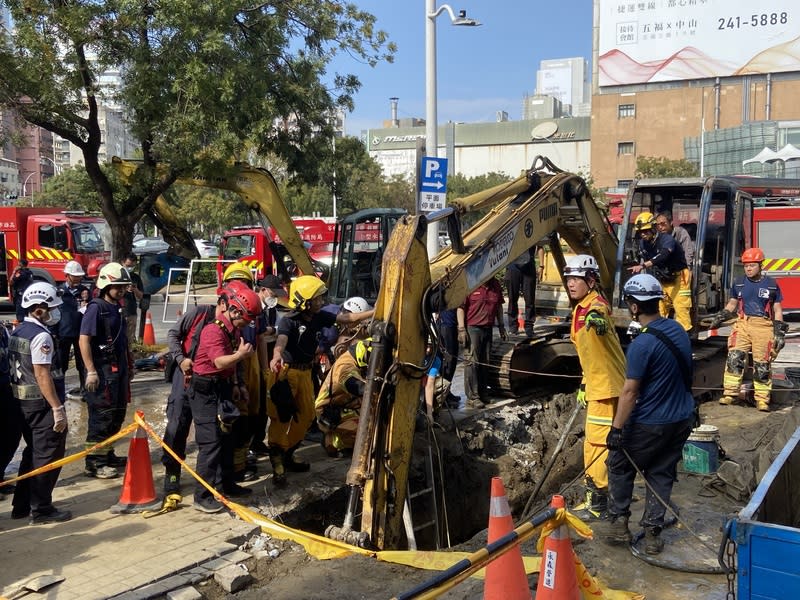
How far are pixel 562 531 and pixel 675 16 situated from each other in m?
69.4

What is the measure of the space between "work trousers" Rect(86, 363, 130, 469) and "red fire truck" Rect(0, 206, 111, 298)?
51.7 ft

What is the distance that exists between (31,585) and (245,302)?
251 centimetres

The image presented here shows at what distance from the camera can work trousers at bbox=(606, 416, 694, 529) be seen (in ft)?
17.3

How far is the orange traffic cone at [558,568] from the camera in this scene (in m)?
4.05

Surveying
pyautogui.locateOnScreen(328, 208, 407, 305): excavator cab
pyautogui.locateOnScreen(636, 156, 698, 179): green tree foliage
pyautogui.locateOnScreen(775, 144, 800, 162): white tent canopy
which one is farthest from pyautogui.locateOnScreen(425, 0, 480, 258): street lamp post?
pyautogui.locateOnScreen(636, 156, 698, 179): green tree foliage

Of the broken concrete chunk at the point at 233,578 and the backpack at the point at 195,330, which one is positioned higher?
the backpack at the point at 195,330

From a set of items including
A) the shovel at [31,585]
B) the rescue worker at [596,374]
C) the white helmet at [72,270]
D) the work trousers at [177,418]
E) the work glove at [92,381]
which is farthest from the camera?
the white helmet at [72,270]

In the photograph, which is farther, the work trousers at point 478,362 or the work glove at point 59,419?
the work trousers at point 478,362

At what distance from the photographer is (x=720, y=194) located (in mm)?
10141

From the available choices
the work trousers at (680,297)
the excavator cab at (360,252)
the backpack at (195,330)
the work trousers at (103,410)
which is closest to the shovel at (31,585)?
the backpack at (195,330)

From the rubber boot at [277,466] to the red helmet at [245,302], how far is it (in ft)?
4.65

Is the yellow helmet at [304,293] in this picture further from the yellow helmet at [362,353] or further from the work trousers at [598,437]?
the work trousers at [598,437]

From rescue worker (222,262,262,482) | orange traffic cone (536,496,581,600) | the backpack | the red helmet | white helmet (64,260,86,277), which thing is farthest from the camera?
white helmet (64,260,86,277)

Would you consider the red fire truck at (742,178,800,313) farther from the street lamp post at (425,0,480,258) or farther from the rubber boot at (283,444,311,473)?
the rubber boot at (283,444,311,473)
